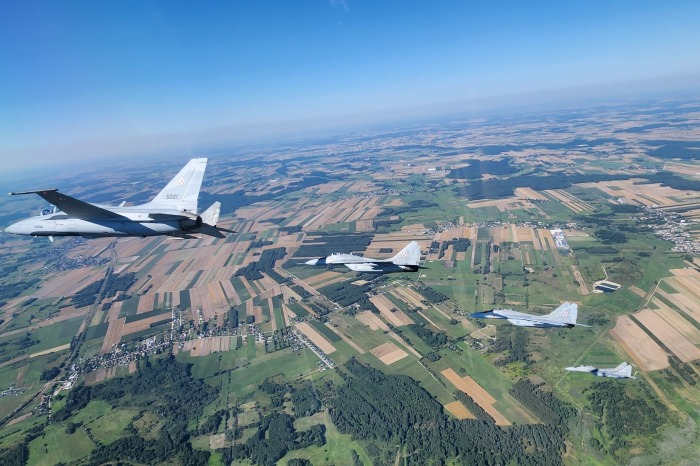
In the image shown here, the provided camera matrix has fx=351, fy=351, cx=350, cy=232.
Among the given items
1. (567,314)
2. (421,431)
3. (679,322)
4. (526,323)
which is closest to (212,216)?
(421,431)

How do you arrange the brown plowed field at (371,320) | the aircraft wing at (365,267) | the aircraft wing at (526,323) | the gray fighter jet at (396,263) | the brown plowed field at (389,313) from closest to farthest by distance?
the gray fighter jet at (396,263) → the aircraft wing at (365,267) → the aircraft wing at (526,323) → the brown plowed field at (371,320) → the brown plowed field at (389,313)

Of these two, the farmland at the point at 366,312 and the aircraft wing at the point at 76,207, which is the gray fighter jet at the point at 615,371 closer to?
the farmland at the point at 366,312

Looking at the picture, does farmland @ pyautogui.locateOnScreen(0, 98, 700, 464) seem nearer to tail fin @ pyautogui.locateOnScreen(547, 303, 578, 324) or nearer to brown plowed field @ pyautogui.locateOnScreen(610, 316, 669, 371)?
brown plowed field @ pyautogui.locateOnScreen(610, 316, 669, 371)

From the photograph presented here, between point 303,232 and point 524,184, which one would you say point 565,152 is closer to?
point 524,184

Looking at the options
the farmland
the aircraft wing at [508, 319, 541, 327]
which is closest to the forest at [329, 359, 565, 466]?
the farmland

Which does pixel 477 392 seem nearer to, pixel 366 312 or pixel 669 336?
pixel 366 312

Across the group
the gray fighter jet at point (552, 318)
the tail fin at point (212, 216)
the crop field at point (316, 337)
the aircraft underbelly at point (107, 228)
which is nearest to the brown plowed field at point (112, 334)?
the crop field at point (316, 337)
